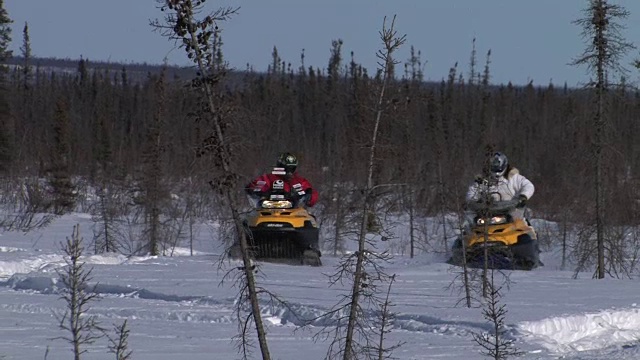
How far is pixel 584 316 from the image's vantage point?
45.4 feet

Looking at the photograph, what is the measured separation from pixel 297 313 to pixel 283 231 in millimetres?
6922

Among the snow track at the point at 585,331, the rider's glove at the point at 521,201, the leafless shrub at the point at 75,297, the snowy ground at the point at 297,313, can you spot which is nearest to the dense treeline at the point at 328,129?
the rider's glove at the point at 521,201

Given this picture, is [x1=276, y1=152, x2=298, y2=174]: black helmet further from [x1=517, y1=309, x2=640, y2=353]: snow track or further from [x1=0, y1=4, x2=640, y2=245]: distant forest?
[x1=517, y1=309, x2=640, y2=353]: snow track

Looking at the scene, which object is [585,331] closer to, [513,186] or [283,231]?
[283,231]

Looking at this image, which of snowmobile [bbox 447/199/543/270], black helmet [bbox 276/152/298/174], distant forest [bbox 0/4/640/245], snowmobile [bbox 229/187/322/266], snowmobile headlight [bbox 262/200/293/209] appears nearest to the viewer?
distant forest [bbox 0/4/640/245]

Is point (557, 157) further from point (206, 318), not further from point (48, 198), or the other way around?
point (206, 318)

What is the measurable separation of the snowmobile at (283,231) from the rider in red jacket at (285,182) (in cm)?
22

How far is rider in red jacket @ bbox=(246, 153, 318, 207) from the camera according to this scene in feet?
72.5

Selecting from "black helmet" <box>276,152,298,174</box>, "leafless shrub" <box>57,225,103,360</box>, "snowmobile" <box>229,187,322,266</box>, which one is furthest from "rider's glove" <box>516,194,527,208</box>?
"leafless shrub" <box>57,225,103,360</box>

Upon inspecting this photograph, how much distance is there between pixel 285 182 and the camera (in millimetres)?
22375

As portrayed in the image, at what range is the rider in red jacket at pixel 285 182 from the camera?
72.5 ft

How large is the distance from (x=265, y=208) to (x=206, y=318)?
23.8 ft

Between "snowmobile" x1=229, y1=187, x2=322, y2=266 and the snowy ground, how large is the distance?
39.2 inches

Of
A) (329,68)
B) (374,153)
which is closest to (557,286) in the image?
(374,153)
